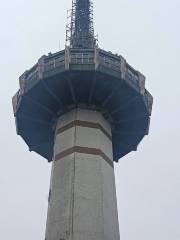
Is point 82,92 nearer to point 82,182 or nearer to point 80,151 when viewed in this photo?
point 80,151

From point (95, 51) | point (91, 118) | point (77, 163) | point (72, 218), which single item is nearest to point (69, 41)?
point (95, 51)

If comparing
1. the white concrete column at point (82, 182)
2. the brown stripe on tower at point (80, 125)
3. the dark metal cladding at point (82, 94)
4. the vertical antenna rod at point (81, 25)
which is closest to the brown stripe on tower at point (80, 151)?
the white concrete column at point (82, 182)

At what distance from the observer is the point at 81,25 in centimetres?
4681

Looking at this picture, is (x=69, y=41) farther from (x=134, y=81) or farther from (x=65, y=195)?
(x=65, y=195)

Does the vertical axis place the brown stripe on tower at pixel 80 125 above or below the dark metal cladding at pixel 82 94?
below

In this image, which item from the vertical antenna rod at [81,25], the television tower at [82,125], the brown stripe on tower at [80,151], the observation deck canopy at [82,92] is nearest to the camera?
the television tower at [82,125]

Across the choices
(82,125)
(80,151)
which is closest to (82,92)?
(82,125)

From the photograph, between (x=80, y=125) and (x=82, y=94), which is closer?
(x=80, y=125)

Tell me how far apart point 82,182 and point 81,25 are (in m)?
20.8

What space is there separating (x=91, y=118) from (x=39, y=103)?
5.05 metres

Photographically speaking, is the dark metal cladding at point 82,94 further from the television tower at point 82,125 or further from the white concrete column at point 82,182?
the white concrete column at point 82,182

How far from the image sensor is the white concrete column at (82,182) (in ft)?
97.8

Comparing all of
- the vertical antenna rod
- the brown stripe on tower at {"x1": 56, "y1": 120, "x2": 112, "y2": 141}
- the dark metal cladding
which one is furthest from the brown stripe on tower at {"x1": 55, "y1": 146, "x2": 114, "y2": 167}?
the vertical antenna rod

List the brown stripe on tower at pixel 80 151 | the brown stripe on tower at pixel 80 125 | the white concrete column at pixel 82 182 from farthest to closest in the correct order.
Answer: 1. the brown stripe on tower at pixel 80 125
2. the brown stripe on tower at pixel 80 151
3. the white concrete column at pixel 82 182
